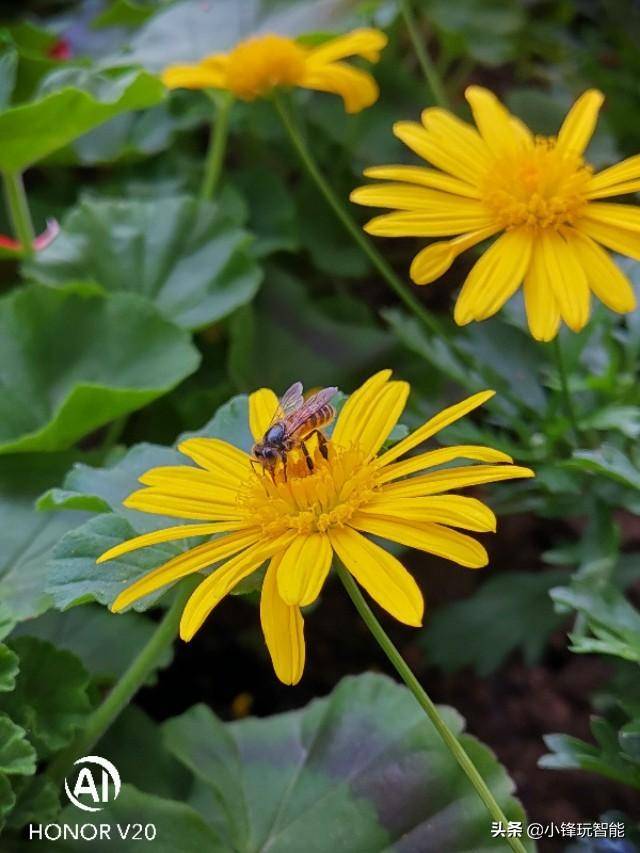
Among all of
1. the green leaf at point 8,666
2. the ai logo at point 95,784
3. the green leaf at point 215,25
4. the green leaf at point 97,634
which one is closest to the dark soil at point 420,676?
the green leaf at point 97,634

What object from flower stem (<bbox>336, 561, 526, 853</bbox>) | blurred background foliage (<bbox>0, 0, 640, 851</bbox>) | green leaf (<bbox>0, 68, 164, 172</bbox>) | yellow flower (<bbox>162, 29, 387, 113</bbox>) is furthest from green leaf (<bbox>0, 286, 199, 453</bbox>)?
flower stem (<bbox>336, 561, 526, 853</bbox>)

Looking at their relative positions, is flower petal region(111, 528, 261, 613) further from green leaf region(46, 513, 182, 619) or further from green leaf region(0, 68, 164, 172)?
green leaf region(0, 68, 164, 172)

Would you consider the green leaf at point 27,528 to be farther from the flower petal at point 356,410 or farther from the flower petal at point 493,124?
the flower petal at point 493,124

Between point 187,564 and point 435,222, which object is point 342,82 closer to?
point 435,222

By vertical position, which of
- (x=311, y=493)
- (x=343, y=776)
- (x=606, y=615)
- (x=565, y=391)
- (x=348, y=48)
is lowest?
(x=343, y=776)

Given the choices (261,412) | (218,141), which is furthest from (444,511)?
(218,141)

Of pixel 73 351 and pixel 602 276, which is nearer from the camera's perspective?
pixel 602 276
